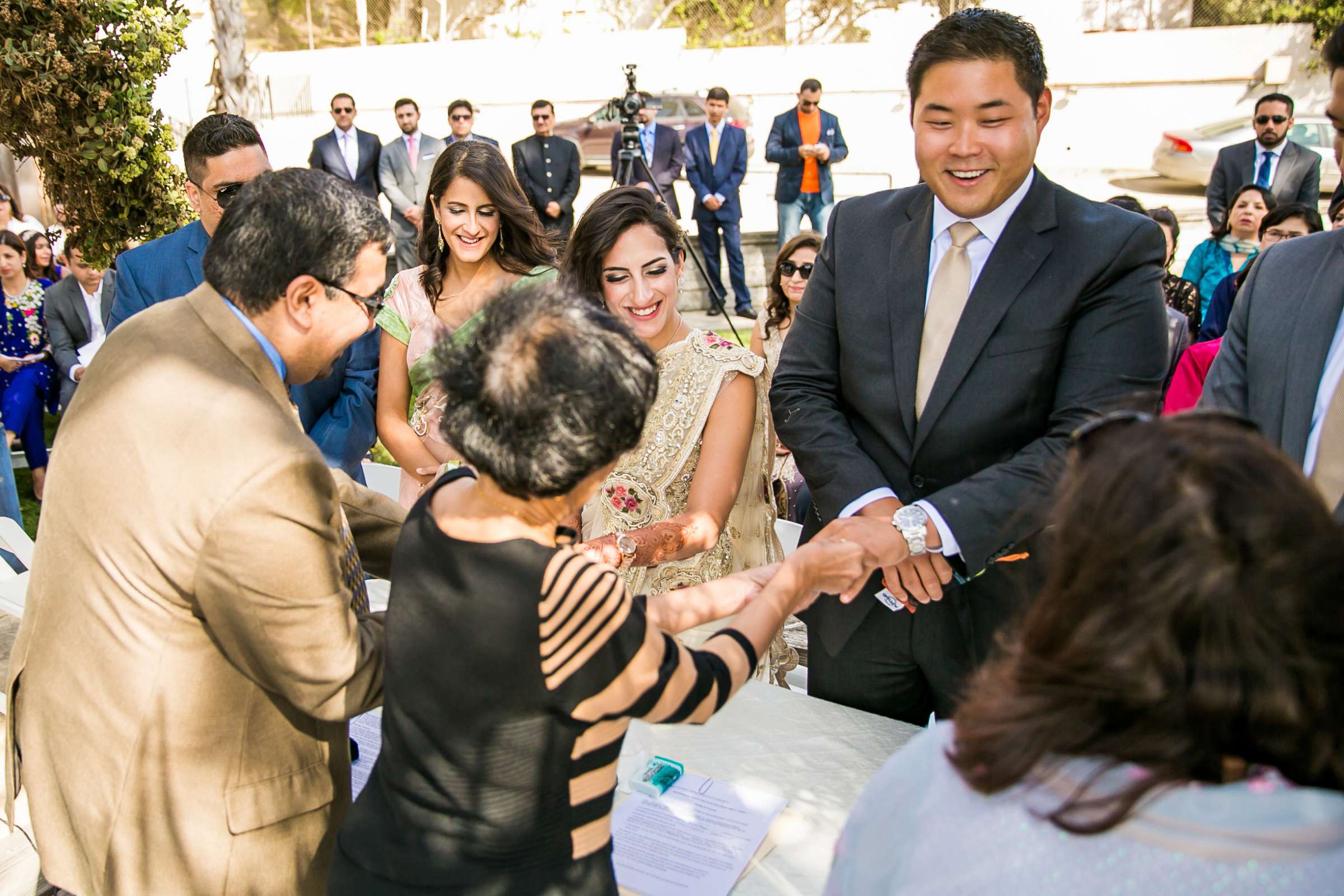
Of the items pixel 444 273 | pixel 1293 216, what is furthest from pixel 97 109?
pixel 1293 216

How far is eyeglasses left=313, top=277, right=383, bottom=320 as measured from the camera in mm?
1644

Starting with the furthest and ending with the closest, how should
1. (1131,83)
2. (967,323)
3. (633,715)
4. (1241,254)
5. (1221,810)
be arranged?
1. (1131,83)
2. (1241,254)
3. (967,323)
4. (633,715)
5. (1221,810)

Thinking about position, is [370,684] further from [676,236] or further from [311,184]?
[676,236]

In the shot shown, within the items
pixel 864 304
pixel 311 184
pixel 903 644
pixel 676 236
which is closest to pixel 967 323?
pixel 864 304

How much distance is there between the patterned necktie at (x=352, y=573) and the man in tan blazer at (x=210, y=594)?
11mm

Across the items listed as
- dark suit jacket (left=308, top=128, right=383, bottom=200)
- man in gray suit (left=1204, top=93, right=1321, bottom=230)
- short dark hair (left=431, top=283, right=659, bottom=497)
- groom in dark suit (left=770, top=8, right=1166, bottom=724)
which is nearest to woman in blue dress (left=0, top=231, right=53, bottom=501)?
dark suit jacket (left=308, top=128, right=383, bottom=200)

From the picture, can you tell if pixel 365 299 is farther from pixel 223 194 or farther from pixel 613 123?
pixel 613 123

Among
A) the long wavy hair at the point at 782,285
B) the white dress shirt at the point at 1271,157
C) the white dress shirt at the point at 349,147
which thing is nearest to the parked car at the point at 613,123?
the white dress shirt at the point at 349,147

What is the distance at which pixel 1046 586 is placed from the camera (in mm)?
1027

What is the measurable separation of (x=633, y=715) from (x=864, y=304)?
3.83 ft

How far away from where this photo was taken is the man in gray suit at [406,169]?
1002cm

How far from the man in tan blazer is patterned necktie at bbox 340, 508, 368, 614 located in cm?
1

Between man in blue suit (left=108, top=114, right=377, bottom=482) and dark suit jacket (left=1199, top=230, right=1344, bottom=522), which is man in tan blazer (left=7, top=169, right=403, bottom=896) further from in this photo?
dark suit jacket (left=1199, top=230, right=1344, bottom=522)

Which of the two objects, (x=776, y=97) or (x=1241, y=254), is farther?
(x=776, y=97)
